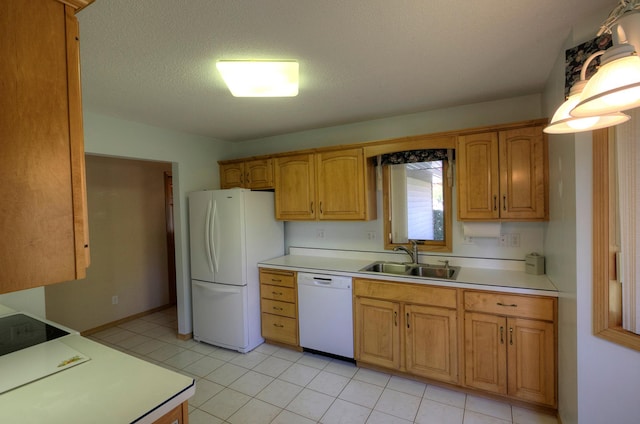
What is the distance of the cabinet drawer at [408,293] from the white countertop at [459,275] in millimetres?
48

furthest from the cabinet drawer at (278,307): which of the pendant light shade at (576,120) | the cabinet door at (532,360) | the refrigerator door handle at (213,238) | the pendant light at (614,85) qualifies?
the pendant light at (614,85)

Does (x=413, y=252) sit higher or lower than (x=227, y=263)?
higher

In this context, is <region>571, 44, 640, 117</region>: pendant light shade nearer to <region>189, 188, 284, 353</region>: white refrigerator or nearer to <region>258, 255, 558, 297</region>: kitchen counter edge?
<region>258, 255, 558, 297</region>: kitchen counter edge

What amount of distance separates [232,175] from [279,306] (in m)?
1.70

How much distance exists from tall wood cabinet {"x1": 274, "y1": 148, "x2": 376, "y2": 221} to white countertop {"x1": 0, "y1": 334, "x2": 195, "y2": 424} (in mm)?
2124

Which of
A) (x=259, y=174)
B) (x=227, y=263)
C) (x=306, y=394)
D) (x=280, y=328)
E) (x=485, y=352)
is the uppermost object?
(x=259, y=174)

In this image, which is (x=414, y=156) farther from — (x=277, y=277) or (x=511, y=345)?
(x=277, y=277)

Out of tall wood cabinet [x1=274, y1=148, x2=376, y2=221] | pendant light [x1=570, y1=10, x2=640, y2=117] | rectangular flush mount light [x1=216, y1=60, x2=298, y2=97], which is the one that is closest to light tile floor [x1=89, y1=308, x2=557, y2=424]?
tall wood cabinet [x1=274, y1=148, x2=376, y2=221]

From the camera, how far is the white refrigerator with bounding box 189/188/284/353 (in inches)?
122

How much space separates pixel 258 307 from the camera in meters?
3.26

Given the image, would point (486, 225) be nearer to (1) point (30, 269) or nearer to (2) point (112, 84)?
(1) point (30, 269)

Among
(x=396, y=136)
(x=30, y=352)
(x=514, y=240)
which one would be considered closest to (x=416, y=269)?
(x=514, y=240)

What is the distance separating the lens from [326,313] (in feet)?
9.42

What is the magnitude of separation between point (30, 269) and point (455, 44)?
2060 mm
